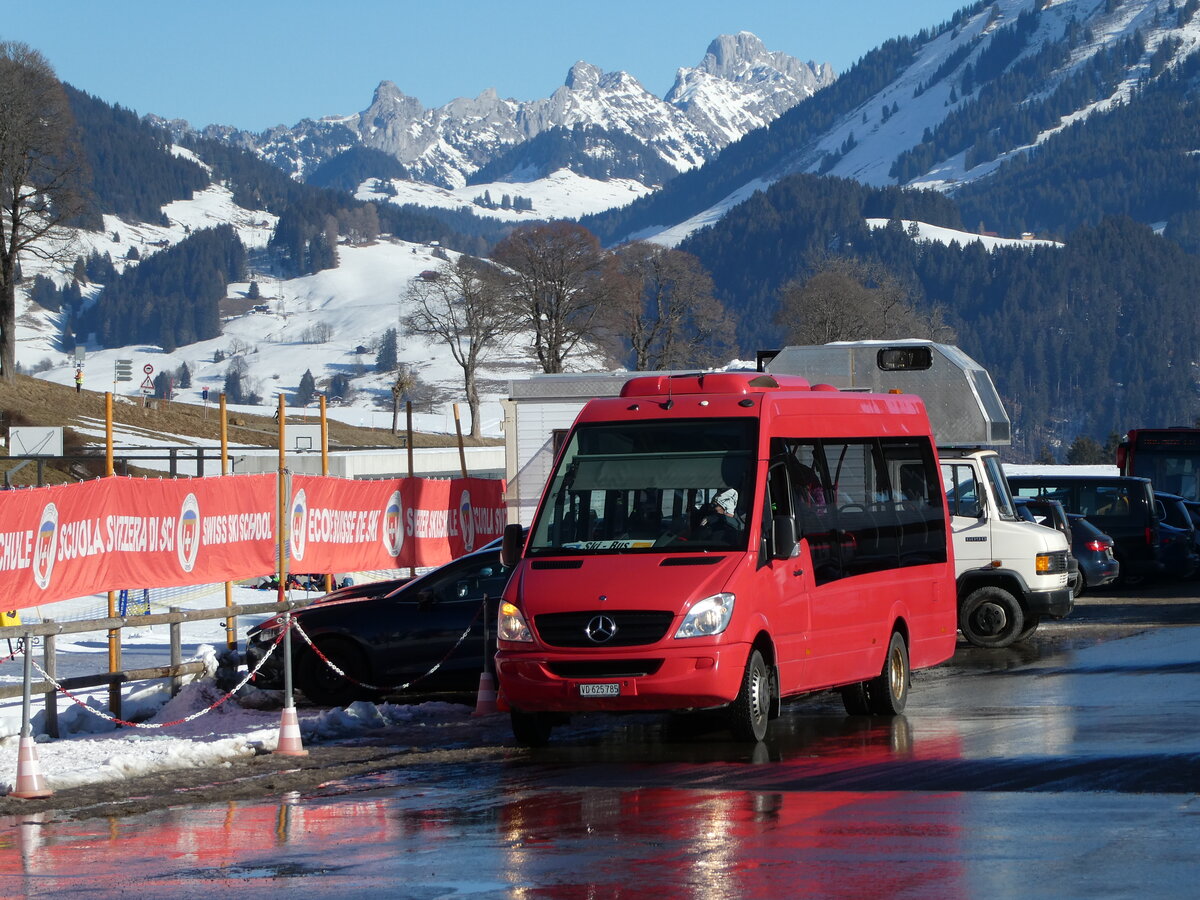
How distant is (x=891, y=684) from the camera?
13.5m

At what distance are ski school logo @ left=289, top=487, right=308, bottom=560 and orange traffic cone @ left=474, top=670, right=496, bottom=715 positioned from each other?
3.97 m

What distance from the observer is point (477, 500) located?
25.8 metres

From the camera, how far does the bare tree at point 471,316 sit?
4146 inches

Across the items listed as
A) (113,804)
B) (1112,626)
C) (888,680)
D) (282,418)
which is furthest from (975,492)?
(113,804)

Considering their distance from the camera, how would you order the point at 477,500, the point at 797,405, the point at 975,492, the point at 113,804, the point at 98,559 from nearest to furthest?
the point at 113,804
the point at 797,405
the point at 98,559
the point at 975,492
the point at 477,500

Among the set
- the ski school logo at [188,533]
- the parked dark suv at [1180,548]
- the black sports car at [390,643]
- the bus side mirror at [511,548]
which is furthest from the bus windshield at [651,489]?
the parked dark suv at [1180,548]

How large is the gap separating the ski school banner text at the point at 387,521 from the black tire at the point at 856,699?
664cm

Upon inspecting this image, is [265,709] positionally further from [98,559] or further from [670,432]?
[670,432]

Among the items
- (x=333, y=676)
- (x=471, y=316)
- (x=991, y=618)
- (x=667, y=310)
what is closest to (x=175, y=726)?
(x=333, y=676)

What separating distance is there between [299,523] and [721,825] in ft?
33.5

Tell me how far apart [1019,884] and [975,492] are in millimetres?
13382

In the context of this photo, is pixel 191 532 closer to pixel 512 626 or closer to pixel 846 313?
pixel 512 626

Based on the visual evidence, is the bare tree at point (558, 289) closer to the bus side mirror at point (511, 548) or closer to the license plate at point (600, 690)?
the bus side mirror at point (511, 548)

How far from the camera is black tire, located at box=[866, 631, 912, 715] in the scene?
44.0 feet
